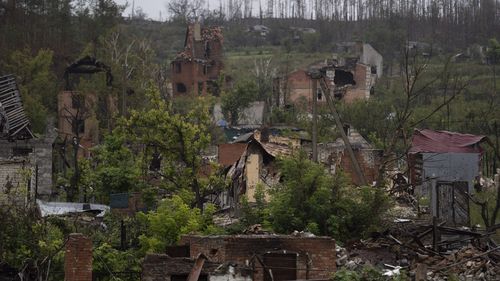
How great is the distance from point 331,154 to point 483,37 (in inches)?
2347

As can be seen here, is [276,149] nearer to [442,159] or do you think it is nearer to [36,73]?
[442,159]

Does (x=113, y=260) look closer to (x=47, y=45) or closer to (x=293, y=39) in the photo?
(x=47, y=45)

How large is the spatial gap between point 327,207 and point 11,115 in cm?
1560

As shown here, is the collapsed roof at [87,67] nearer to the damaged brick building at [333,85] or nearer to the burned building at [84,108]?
the burned building at [84,108]

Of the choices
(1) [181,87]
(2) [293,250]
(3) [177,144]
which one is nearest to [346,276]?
(2) [293,250]

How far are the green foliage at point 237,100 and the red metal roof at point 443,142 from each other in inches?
1025

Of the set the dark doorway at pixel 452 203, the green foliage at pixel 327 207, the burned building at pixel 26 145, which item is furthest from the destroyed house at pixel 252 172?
the green foliage at pixel 327 207

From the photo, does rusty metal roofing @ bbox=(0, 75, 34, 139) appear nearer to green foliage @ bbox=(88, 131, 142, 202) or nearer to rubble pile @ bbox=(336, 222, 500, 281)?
green foliage @ bbox=(88, 131, 142, 202)

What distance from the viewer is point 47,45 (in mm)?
55344

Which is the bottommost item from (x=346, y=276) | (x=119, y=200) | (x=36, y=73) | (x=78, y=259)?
(x=119, y=200)

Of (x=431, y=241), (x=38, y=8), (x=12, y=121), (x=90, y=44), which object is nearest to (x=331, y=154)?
(x=12, y=121)

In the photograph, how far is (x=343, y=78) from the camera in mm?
64312

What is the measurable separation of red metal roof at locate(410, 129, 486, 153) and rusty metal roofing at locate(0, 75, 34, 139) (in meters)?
12.9

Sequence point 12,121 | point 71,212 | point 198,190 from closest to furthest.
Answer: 1. point 71,212
2. point 198,190
3. point 12,121
